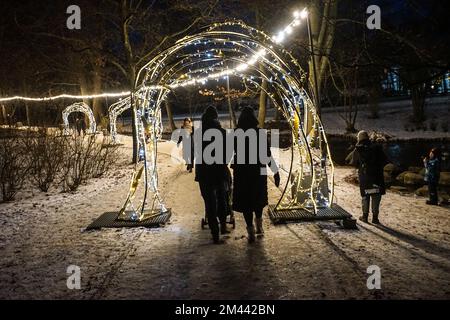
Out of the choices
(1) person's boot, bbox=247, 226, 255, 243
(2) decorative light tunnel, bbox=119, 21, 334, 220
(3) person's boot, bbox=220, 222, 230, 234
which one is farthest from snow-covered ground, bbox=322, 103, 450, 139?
(1) person's boot, bbox=247, 226, 255, 243

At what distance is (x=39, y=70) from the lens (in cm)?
2962

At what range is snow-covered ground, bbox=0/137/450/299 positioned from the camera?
14.8 feet

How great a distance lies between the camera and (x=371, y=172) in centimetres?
701

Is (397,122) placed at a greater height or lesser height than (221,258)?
greater

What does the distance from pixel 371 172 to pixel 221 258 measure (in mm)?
3380

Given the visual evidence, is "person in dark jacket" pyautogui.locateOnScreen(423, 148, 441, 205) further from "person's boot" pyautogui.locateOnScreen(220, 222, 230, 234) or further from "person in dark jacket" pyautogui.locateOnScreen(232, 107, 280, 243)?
"person's boot" pyautogui.locateOnScreen(220, 222, 230, 234)

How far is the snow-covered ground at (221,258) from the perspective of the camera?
177 inches

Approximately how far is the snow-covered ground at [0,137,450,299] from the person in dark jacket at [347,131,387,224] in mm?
453

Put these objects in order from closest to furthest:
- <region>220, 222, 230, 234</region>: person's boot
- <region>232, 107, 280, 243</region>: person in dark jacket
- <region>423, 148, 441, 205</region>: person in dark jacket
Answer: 1. <region>232, 107, 280, 243</region>: person in dark jacket
2. <region>220, 222, 230, 234</region>: person's boot
3. <region>423, 148, 441, 205</region>: person in dark jacket

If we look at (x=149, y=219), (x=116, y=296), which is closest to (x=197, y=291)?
(x=116, y=296)

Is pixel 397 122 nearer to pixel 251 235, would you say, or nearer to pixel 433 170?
pixel 433 170

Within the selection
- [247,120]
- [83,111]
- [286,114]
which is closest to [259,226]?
[247,120]

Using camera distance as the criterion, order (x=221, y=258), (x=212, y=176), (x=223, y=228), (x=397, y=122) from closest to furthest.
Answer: (x=221, y=258), (x=212, y=176), (x=223, y=228), (x=397, y=122)
